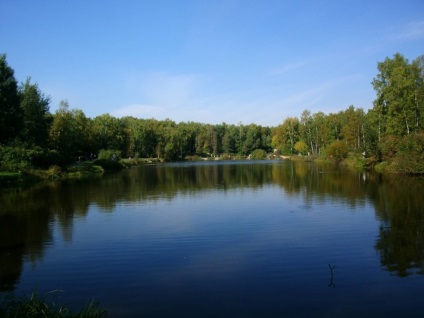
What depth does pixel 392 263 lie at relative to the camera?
11.8 meters

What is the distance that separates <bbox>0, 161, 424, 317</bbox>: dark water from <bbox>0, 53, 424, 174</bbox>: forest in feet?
75.0

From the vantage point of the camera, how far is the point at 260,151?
417ft

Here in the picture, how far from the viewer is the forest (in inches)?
1742

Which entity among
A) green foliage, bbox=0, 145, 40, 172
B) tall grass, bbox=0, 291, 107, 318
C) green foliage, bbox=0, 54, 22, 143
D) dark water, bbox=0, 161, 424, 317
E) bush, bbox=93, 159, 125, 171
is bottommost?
dark water, bbox=0, 161, 424, 317

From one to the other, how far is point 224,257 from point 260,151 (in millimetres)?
115439

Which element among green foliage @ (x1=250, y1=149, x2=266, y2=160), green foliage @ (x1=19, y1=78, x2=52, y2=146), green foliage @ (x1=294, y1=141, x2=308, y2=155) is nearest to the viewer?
green foliage @ (x1=19, y1=78, x2=52, y2=146)

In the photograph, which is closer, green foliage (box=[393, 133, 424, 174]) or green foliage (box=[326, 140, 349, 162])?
green foliage (box=[393, 133, 424, 174])

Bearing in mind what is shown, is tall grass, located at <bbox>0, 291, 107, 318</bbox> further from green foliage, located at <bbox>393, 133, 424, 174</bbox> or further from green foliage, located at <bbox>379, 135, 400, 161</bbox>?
green foliage, located at <bbox>379, 135, 400, 161</bbox>

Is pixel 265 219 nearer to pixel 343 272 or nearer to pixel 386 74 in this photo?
pixel 343 272

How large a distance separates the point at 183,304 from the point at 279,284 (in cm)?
277

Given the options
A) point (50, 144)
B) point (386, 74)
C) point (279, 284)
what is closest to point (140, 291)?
point (279, 284)

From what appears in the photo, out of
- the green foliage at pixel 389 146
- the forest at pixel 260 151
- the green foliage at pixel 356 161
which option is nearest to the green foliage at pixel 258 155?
the forest at pixel 260 151

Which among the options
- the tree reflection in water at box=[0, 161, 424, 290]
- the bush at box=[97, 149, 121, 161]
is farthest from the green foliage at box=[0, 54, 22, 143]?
the bush at box=[97, 149, 121, 161]

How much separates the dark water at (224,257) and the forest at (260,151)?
22867 millimetres
